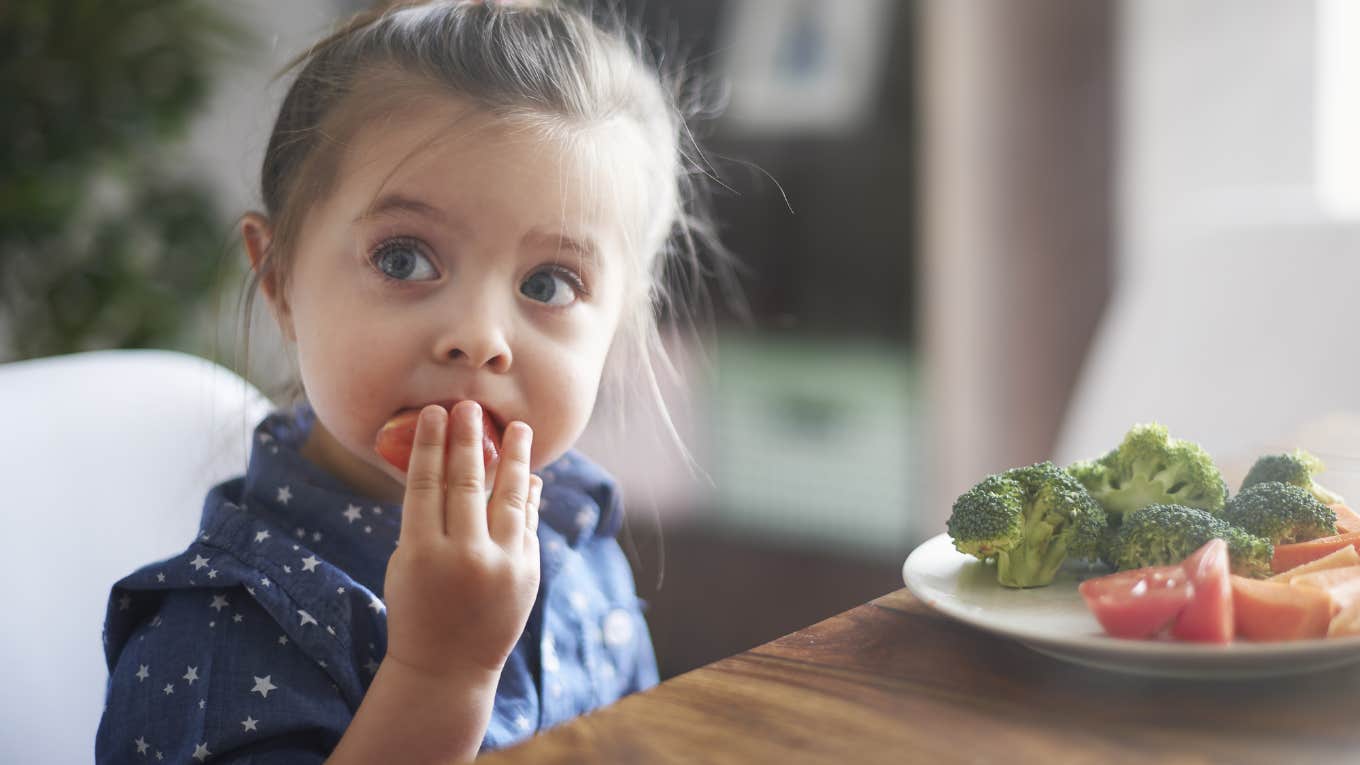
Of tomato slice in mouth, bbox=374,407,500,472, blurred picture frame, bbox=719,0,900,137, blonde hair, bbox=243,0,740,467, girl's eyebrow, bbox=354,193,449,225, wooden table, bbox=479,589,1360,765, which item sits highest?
blurred picture frame, bbox=719,0,900,137

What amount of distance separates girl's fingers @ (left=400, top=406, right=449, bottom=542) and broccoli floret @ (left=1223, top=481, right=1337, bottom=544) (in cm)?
50

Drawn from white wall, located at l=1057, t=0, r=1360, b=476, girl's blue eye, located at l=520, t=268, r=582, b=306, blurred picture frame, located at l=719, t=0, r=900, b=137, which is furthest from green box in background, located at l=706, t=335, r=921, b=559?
girl's blue eye, located at l=520, t=268, r=582, b=306

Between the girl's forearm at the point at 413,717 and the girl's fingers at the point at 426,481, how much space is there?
0.31ft

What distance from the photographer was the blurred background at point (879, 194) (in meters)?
2.53

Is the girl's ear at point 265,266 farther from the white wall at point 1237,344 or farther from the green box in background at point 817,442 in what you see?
the green box in background at point 817,442

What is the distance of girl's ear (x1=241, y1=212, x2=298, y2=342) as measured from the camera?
3.45 ft

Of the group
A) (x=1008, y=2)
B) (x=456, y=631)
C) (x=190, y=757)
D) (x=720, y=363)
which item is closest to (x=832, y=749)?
(x=456, y=631)

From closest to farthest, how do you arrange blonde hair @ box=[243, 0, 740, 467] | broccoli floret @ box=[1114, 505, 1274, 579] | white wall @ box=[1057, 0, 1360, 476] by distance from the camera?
1. broccoli floret @ box=[1114, 505, 1274, 579]
2. blonde hair @ box=[243, 0, 740, 467]
3. white wall @ box=[1057, 0, 1360, 476]

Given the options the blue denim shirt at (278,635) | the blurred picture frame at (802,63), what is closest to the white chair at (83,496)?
the blue denim shirt at (278,635)

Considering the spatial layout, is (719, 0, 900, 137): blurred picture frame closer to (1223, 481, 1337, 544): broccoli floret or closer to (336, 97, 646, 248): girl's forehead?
(336, 97, 646, 248): girl's forehead

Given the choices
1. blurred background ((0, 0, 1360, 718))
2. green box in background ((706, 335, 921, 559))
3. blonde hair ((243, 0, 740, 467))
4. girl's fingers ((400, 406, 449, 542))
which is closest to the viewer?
girl's fingers ((400, 406, 449, 542))

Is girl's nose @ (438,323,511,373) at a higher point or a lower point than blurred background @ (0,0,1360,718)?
lower

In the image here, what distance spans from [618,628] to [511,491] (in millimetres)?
397

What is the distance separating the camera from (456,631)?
772mm
